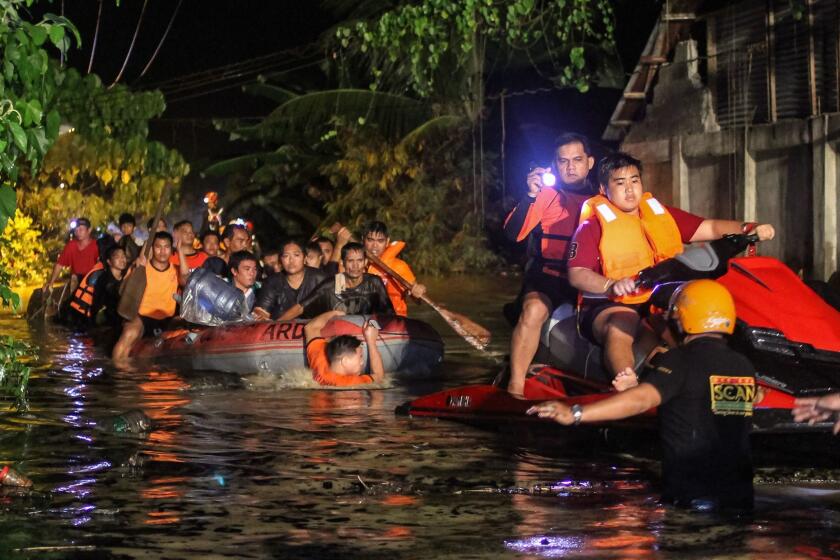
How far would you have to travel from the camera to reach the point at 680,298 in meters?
6.85

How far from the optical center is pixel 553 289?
10.0 metres

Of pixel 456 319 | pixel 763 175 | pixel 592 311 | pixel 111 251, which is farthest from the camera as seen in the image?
pixel 111 251

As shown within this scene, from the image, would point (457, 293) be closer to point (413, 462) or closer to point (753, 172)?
point (753, 172)

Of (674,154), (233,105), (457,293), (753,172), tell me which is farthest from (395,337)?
(233,105)

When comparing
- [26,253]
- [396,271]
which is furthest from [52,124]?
[26,253]

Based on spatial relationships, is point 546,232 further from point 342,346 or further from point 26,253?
point 26,253

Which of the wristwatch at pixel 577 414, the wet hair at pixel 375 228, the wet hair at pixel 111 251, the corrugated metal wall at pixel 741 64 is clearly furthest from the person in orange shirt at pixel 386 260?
the wristwatch at pixel 577 414

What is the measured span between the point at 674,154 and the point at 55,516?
44.6ft

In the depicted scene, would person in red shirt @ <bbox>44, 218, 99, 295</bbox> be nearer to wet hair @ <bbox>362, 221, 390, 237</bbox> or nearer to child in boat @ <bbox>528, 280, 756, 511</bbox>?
wet hair @ <bbox>362, 221, 390, 237</bbox>

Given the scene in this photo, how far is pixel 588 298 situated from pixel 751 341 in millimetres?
1125

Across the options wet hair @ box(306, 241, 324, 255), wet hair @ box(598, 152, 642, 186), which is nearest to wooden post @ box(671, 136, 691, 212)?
wet hair @ box(306, 241, 324, 255)

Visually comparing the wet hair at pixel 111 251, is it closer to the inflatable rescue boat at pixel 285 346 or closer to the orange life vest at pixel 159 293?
the orange life vest at pixel 159 293

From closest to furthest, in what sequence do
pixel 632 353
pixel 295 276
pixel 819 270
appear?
pixel 632 353
pixel 295 276
pixel 819 270

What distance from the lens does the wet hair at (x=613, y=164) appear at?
8.99 m
